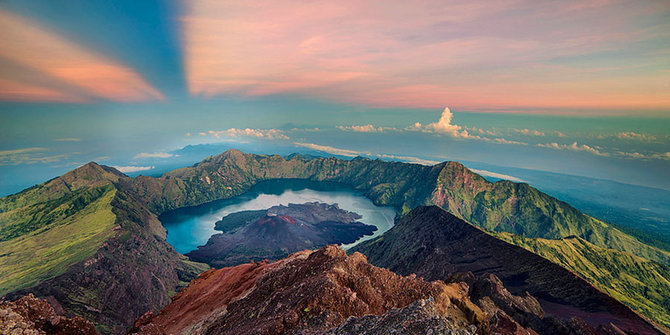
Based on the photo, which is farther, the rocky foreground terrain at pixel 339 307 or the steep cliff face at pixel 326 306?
the rocky foreground terrain at pixel 339 307

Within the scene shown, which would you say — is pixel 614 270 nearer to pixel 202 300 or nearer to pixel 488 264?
pixel 488 264

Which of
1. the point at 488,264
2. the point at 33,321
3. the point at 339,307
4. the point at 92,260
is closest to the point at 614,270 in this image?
the point at 488,264

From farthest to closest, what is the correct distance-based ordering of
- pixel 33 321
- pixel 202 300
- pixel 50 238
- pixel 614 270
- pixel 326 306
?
pixel 50 238 < pixel 614 270 < pixel 202 300 < pixel 326 306 < pixel 33 321

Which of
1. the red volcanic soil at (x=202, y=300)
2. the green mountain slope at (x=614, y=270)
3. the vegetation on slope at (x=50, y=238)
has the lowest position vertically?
the green mountain slope at (x=614, y=270)

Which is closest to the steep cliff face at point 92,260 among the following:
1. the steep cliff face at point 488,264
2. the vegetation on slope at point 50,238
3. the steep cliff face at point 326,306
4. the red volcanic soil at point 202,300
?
the vegetation on slope at point 50,238

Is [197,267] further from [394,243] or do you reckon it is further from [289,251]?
[394,243]

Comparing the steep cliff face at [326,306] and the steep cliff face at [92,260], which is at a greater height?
the steep cliff face at [326,306]

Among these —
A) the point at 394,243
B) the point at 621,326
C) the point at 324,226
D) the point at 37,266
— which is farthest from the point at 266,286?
the point at 324,226

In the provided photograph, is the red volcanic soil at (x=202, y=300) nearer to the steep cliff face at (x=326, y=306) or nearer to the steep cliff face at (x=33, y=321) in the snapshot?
the steep cliff face at (x=326, y=306)
